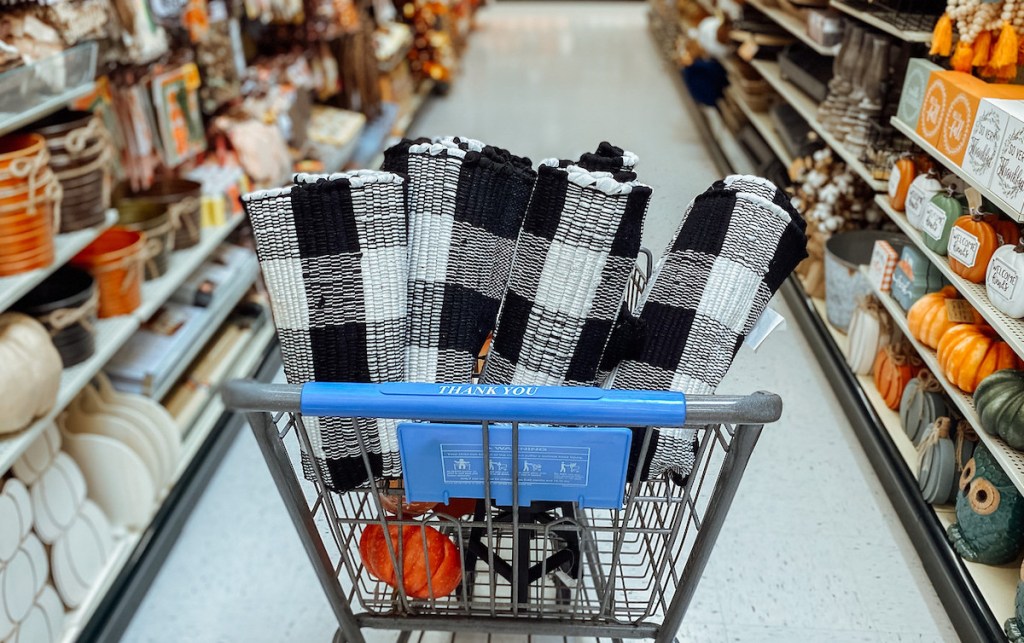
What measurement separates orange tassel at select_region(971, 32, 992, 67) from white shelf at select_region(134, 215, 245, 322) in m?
2.33

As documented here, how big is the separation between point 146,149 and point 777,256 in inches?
83.7

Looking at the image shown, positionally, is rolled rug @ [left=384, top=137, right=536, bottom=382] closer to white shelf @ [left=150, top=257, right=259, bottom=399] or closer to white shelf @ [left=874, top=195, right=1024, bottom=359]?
white shelf @ [left=874, top=195, right=1024, bottom=359]

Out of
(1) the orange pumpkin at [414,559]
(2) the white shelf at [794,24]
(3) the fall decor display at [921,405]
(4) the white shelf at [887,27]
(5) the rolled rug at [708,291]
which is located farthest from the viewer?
(2) the white shelf at [794,24]

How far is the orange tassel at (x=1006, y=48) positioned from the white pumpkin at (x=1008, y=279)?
51cm

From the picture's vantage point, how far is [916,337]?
88.0 inches

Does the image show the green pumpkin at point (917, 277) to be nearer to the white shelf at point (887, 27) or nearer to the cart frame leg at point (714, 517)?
the white shelf at point (887, 27)

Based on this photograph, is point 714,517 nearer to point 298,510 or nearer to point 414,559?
point 414,559

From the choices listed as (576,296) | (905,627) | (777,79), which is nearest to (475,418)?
(576,296)

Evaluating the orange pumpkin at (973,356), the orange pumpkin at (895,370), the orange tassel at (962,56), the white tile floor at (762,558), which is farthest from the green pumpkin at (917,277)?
the orange tassel at (962,56)

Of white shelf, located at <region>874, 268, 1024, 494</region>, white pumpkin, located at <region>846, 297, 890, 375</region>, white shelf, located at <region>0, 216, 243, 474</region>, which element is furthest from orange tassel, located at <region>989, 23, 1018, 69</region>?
white shelf, located at <region>0, 216, 243, 474</region>

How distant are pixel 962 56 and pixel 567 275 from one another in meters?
1.71

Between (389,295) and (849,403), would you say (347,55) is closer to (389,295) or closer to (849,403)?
(849,403)

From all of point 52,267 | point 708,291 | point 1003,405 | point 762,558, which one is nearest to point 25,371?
point 52,267

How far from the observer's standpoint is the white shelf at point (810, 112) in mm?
2765
